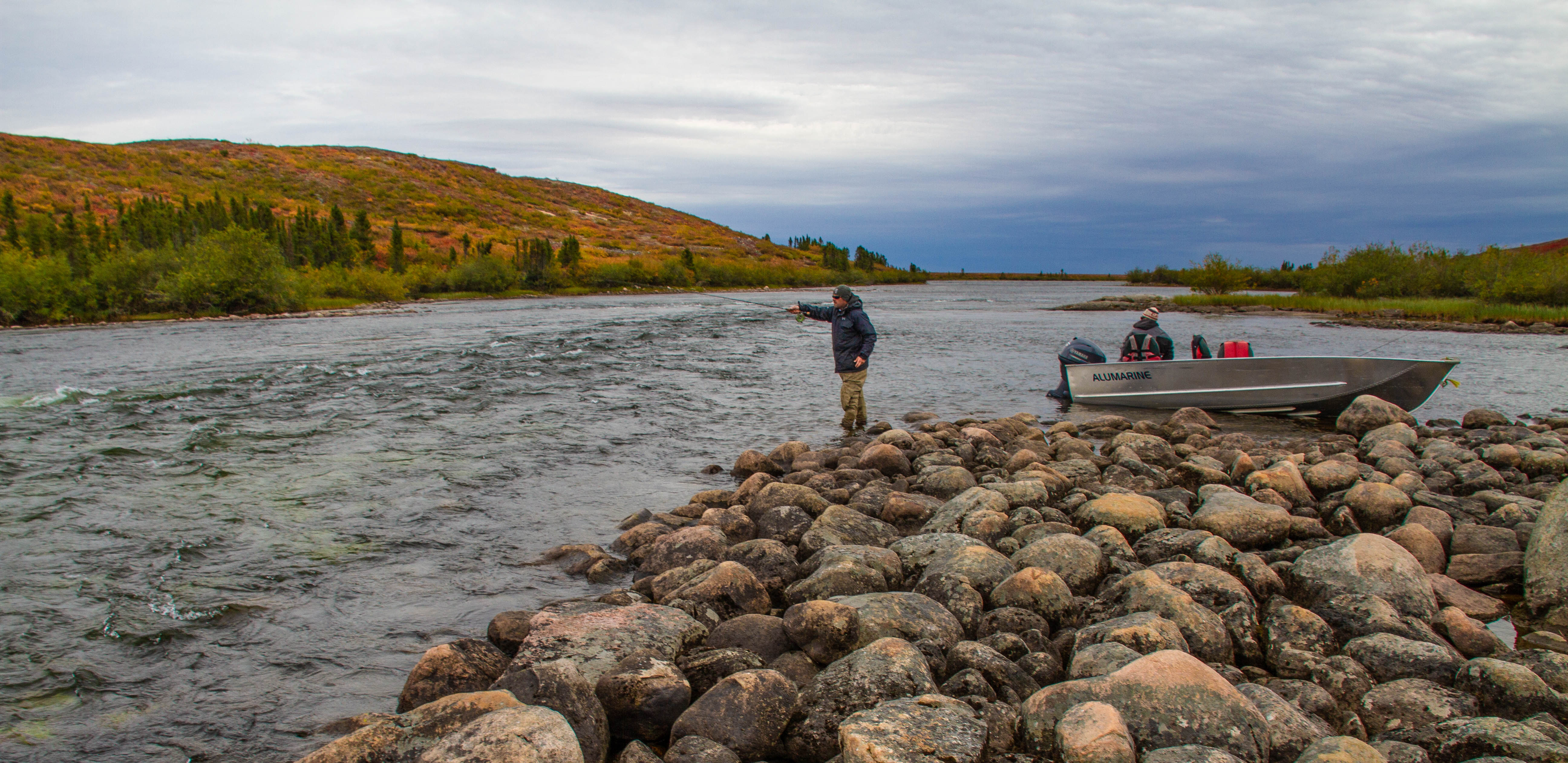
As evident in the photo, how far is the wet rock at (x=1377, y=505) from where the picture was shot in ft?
23.8

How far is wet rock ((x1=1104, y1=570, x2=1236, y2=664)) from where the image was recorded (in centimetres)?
482

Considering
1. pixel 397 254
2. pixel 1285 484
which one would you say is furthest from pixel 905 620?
pixel 397 254

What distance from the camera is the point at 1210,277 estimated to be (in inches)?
2729

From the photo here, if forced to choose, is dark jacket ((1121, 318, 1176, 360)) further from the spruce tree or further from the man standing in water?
the spruce tree

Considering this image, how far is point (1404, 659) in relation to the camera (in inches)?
181

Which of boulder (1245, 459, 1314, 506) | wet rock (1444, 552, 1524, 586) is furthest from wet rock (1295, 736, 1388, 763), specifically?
boulder (1245, 459, 1314, 506)

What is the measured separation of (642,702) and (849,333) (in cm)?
1003

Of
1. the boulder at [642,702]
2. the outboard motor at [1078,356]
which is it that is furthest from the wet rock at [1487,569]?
the outboard motor at [1078,356]

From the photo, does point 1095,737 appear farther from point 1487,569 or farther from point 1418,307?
point 1418,307

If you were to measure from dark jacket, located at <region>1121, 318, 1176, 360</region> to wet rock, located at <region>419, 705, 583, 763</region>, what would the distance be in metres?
15.4

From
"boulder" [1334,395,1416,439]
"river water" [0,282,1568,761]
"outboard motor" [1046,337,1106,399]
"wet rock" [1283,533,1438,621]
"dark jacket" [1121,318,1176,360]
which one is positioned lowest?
"river water" [0,282,1568,761]

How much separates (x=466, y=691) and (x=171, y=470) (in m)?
9.67

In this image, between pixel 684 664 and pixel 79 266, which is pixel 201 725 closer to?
pixel 684 664

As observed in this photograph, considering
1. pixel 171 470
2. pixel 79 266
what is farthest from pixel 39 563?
pixel 79 266
